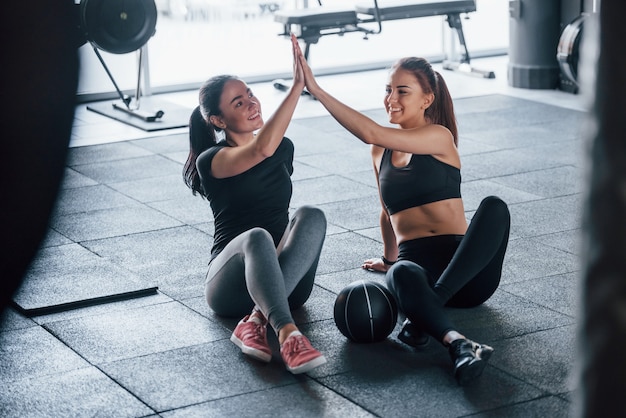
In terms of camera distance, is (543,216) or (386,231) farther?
(543,216)

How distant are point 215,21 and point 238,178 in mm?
5118

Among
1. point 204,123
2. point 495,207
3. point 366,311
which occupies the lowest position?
point 366,311

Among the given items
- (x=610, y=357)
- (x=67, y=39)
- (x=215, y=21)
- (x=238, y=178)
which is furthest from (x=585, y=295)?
(x=215, y=21)

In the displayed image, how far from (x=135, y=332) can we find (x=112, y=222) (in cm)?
132

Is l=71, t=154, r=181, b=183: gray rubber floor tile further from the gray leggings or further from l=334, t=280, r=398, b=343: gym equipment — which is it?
l=334, t=280, r=398, b=343: gym equipment

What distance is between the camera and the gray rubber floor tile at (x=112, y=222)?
142 inches

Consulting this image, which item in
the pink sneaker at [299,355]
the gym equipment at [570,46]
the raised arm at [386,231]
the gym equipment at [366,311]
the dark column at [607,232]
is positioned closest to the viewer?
the dark column at [607,232]

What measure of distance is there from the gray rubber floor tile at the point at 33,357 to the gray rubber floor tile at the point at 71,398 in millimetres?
41

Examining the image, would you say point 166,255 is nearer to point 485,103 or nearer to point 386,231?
point 386,231

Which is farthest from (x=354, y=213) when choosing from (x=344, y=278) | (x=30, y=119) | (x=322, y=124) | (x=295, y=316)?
(x=30, y=119)

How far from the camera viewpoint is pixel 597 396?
15 centimetres

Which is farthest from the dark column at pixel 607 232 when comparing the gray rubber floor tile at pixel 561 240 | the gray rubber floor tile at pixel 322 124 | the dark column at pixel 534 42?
the dark column at pixel 534 42

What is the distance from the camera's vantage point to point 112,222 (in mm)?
3779

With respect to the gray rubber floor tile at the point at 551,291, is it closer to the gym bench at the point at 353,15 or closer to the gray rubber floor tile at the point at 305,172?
the gray rubber floor tile at the point at 305,172
